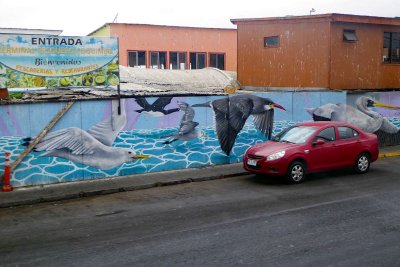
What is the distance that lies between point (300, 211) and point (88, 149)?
6433 millimetres

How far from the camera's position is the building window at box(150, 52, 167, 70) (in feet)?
122

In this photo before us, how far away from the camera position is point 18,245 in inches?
311

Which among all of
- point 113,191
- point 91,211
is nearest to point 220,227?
point 91,211

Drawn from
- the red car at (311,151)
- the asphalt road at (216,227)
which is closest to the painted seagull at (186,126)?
the red car at (311,151)

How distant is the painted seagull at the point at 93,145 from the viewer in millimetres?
12766

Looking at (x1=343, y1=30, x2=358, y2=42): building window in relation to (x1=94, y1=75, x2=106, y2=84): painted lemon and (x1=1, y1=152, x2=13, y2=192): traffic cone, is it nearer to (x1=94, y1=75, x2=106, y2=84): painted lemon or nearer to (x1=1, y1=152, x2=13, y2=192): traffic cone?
(x1=94, y1=75, x2=106, y2=84): painted lemon

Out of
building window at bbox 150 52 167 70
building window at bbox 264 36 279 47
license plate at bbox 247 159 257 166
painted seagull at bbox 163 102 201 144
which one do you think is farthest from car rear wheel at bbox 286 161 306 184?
building window at bbox 150 52 167 70

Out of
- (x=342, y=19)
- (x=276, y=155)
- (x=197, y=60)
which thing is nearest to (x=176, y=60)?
(x=197, y=60)

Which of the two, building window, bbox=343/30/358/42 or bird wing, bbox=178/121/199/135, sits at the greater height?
building window, bbox=343/30/358/42

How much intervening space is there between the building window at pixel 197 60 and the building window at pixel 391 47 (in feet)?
62.7

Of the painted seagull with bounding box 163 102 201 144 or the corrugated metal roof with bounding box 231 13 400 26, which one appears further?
the corrugated metal roof with bounding box 231 13 400 26

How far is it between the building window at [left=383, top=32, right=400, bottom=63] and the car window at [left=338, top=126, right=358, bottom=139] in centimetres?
912

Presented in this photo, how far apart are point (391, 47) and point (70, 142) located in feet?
52.0

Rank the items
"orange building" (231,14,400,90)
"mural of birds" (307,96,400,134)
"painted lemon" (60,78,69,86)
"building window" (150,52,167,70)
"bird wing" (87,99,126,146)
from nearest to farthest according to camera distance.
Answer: "painted lemon" (60,78,69,86), "bird wing" (87,99,126,146), "mural of birds" (307,96,400,134), "orange building" (231,14,400,90), "building window" (150,52,167,70)
